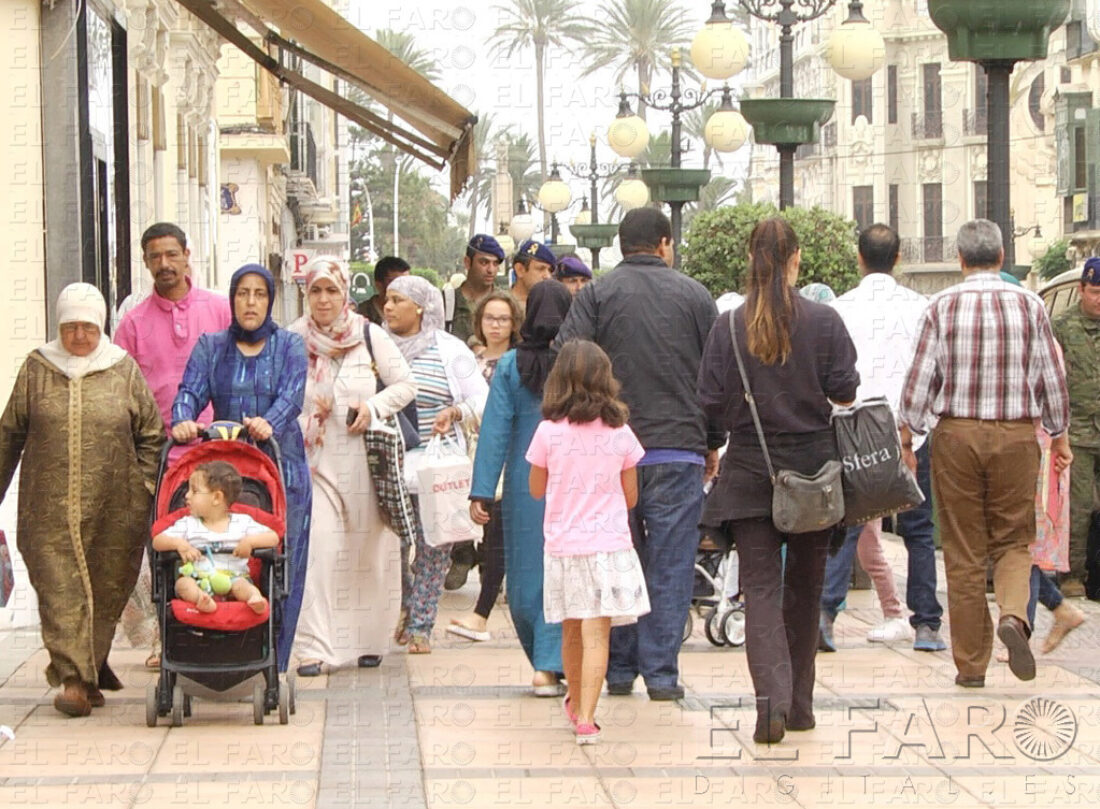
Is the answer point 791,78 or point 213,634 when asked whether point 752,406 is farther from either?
point 791,78

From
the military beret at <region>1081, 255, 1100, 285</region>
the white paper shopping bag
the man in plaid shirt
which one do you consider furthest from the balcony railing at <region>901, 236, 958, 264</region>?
the man in plaid shirt

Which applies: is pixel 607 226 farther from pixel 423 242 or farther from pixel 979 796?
pixel 423 242

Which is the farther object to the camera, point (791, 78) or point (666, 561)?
point (791, 78)

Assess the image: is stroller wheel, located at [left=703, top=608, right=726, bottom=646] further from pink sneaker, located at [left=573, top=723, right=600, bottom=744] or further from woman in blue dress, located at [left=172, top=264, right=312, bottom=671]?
pink sneaker, located at [left=573, top=723, right=600, bottom=744]

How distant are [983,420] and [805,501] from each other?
63.6 inches

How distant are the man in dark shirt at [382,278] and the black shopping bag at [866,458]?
182 inches

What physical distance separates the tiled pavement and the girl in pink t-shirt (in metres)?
0.44

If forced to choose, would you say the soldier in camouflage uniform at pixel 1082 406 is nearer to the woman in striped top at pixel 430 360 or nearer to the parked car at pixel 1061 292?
the parked car at pixel 1061 292

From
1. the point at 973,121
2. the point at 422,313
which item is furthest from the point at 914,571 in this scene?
the point at 973,121

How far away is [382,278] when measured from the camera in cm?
1251

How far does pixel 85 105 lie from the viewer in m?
12.7

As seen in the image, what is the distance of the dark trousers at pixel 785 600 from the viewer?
7793 mm

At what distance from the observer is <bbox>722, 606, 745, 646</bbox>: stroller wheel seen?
1053cm

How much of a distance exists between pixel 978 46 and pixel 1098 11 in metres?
41.3
